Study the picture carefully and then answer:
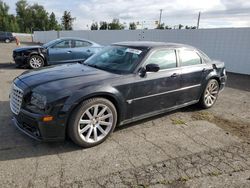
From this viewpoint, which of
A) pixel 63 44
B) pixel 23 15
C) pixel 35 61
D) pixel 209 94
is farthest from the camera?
pixel 23 15

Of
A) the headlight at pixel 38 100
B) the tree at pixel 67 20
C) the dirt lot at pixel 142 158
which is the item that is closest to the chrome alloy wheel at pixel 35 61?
the dirt lot at pixel 142 158

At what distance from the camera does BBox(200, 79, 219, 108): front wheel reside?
532 centimetres

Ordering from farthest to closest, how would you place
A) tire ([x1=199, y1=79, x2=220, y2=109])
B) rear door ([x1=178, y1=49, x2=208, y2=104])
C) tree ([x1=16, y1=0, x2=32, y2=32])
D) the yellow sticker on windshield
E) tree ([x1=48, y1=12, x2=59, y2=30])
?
tree ([x1=16, y1=0, x2=32, y2=32]) < tree ([x1=48, y1=12, x2=59, y2=30]) < tire ([x1=199, y1=79, x2=220, y2=109]) < rear door ([x1=178, y1=49, x2=208, y2=104]) < the yellow sticker on windshield

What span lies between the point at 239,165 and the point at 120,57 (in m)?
2.63

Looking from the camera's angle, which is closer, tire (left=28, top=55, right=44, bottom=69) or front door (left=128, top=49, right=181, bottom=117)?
front door (left=128, top=49, right=181, bottom=117)

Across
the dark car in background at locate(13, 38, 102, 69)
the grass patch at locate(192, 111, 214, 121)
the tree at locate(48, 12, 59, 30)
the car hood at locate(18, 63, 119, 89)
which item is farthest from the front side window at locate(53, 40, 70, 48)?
the tree at locate(48, 12, 59, 30)

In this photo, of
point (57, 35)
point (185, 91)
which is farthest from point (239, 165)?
point (57, 35)

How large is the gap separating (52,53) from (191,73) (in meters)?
7.07

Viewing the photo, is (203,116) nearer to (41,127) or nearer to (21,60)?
(41,127)

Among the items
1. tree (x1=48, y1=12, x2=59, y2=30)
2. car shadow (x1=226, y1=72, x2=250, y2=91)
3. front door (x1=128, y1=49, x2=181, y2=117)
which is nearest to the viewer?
front door (x1=128, y1=49, x2=181, y2=117)

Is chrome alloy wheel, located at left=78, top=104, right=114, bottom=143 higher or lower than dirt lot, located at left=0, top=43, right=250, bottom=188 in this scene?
higher

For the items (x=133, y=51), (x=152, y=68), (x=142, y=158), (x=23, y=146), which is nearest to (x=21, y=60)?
(x=133, y=51)

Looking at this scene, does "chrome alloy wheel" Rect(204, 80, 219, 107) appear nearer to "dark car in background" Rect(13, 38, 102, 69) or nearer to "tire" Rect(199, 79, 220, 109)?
"tire" Rect(199, 79, 220, 109)

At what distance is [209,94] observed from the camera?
5.47 meters
